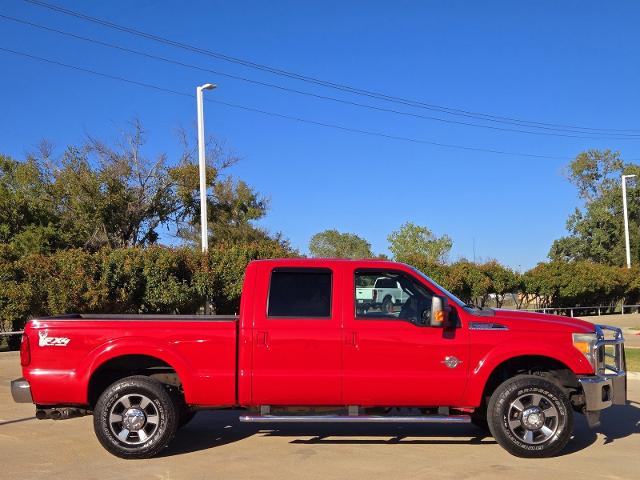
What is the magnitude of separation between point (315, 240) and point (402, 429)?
290ft

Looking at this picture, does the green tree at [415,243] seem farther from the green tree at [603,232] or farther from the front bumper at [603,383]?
the front bumper at [603,383]

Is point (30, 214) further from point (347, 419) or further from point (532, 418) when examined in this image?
point (532, 418)

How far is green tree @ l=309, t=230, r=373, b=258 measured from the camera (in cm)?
9050

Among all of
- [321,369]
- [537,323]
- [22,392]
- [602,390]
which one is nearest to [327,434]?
[321,369]

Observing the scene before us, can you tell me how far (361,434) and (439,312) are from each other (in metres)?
2.11

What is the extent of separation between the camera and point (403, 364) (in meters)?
6.11

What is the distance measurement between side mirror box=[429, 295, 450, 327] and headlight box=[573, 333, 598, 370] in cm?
131

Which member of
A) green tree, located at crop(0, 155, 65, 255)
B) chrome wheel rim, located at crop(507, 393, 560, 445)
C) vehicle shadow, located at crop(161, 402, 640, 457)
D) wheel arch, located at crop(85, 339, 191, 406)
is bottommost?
vehicle shadow, located at crop(161, 402, 640, 457)

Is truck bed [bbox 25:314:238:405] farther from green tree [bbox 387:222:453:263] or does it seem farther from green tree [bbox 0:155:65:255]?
green tree [bbox 387:222:453:263]

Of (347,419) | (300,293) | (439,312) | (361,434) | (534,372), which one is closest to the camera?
(439,312)

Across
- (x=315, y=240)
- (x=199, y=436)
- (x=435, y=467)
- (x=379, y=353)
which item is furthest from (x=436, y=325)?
(x=315, y=240)

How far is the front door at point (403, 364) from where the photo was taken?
6105mm

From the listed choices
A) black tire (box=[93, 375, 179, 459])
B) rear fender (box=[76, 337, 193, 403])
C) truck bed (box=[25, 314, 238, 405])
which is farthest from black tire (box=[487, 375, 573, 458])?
black tire (box=[93, 375, 179, 459])

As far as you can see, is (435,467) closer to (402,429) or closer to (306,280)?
(402,429)
